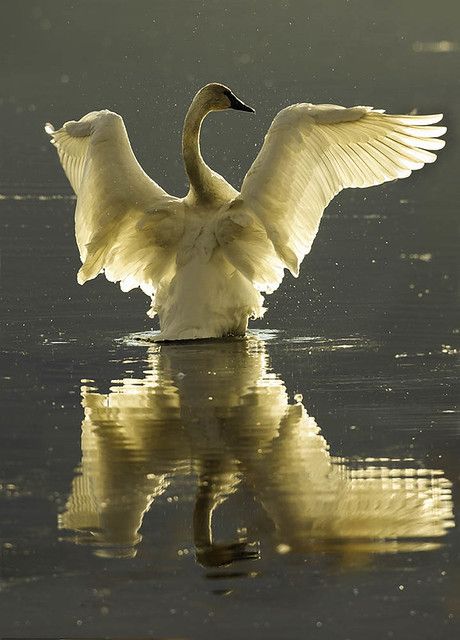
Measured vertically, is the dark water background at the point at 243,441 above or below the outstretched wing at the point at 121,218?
below

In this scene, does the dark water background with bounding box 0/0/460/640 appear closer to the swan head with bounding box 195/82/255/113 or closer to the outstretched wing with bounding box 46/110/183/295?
the outstretched wing with bounding box 46/110/183/295

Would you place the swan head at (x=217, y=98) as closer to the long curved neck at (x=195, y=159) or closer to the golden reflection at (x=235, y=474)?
the long curved neck at (x=195, y=159)

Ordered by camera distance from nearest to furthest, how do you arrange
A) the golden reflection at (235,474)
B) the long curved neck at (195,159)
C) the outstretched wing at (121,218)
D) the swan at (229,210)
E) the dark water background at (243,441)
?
the dark water background at (243,441) → the golden reflection at (235,474) → the swan at (229,210) → the outstretched wing at (121,218) → the long curved neck at (195,159)

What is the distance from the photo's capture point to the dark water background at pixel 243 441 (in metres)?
7.05

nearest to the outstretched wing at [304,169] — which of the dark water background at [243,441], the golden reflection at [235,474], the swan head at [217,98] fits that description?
the dark water background at [243,441]

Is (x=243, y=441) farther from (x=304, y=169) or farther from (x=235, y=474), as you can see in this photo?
(x=304, y=169)

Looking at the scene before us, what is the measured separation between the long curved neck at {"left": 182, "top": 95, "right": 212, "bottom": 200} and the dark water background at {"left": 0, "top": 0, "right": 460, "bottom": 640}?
1.08m

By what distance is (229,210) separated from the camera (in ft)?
42.7

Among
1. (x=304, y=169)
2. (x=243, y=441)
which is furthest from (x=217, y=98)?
(x=243, y=441)

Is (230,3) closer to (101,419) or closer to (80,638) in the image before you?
(101,419)

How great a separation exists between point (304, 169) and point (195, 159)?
0.92 metres

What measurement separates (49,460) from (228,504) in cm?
128

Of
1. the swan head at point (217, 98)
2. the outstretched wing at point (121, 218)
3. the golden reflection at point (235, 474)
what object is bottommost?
the golden reflection at point (235, 474)

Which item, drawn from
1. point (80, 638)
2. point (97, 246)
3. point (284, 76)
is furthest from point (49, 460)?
point (284, 76)
